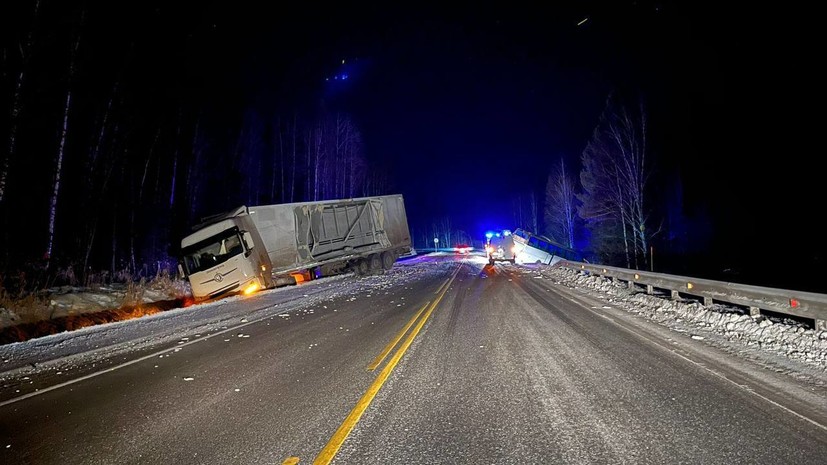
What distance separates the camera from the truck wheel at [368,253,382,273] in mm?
24266

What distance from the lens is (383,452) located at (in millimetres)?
3373

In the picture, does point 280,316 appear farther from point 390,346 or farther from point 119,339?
point 390,346

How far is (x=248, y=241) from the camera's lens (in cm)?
1650

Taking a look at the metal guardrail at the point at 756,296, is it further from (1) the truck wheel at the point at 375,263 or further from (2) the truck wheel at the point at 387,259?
(2) the truck wheel at the point at 387,259

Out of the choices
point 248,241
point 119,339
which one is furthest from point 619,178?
point 119,339

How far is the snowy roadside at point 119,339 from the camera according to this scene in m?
6.80

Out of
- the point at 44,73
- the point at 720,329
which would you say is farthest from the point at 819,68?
the point at 44,73

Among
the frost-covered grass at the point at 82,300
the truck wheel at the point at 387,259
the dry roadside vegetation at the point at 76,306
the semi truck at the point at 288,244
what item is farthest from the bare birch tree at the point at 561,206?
the dry roadside vegetation at the point at 76,306

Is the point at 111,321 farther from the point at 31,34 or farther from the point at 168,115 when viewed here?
the point at 168,115

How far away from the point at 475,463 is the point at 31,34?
60.2ft

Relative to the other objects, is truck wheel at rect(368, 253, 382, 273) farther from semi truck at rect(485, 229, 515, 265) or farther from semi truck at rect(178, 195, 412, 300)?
semi truck at rect(485, 229, 515, 265)

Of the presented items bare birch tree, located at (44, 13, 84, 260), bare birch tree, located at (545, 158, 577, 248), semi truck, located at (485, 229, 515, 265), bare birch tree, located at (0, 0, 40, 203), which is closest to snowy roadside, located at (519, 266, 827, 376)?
bare birch tree, located at (0, 0, 40, 203)

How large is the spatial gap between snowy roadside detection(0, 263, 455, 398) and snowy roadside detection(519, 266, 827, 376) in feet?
21.7

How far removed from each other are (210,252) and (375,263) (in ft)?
33.7
